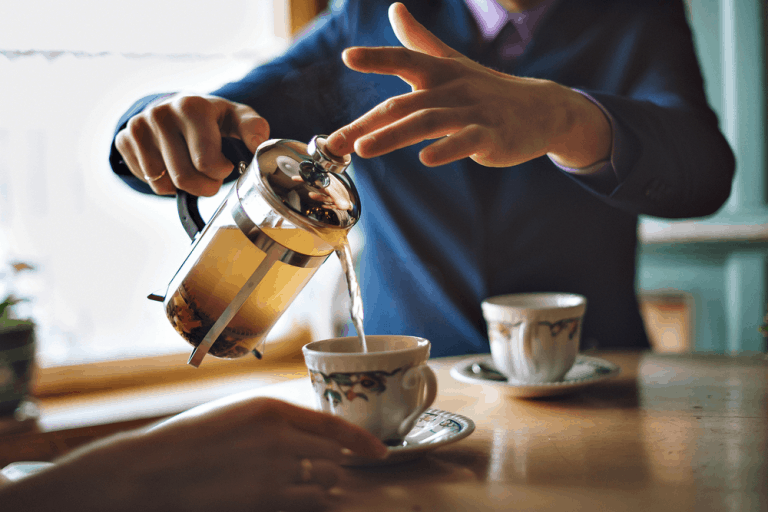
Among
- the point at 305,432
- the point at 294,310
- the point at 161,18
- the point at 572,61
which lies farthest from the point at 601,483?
the point at 161,18

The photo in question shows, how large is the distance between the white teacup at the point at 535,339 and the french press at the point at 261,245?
0.71 feet

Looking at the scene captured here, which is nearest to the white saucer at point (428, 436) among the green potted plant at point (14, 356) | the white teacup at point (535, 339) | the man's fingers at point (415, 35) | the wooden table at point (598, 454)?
the wooden table at point (598, 454)

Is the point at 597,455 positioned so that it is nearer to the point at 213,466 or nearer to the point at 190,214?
the point at 213,466

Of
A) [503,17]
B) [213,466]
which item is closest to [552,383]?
[213,466]

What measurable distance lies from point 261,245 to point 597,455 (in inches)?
12.4

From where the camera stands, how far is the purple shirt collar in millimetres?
987

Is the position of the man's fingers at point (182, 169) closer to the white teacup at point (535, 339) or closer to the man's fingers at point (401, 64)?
the man's fingers at point (401, 64)

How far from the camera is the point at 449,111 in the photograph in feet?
1.74

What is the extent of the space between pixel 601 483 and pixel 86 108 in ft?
5.04

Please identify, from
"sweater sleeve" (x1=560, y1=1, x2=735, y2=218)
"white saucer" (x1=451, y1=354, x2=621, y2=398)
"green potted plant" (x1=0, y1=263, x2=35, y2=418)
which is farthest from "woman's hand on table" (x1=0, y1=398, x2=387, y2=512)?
"green potted plant" (x1=0, y1=263, x2=35, y2=418)

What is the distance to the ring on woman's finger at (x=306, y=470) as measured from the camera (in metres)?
0.40

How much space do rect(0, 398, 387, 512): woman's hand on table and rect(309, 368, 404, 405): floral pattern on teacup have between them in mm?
60

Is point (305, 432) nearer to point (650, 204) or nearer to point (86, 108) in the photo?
point (650, 204)

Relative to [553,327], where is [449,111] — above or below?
above
